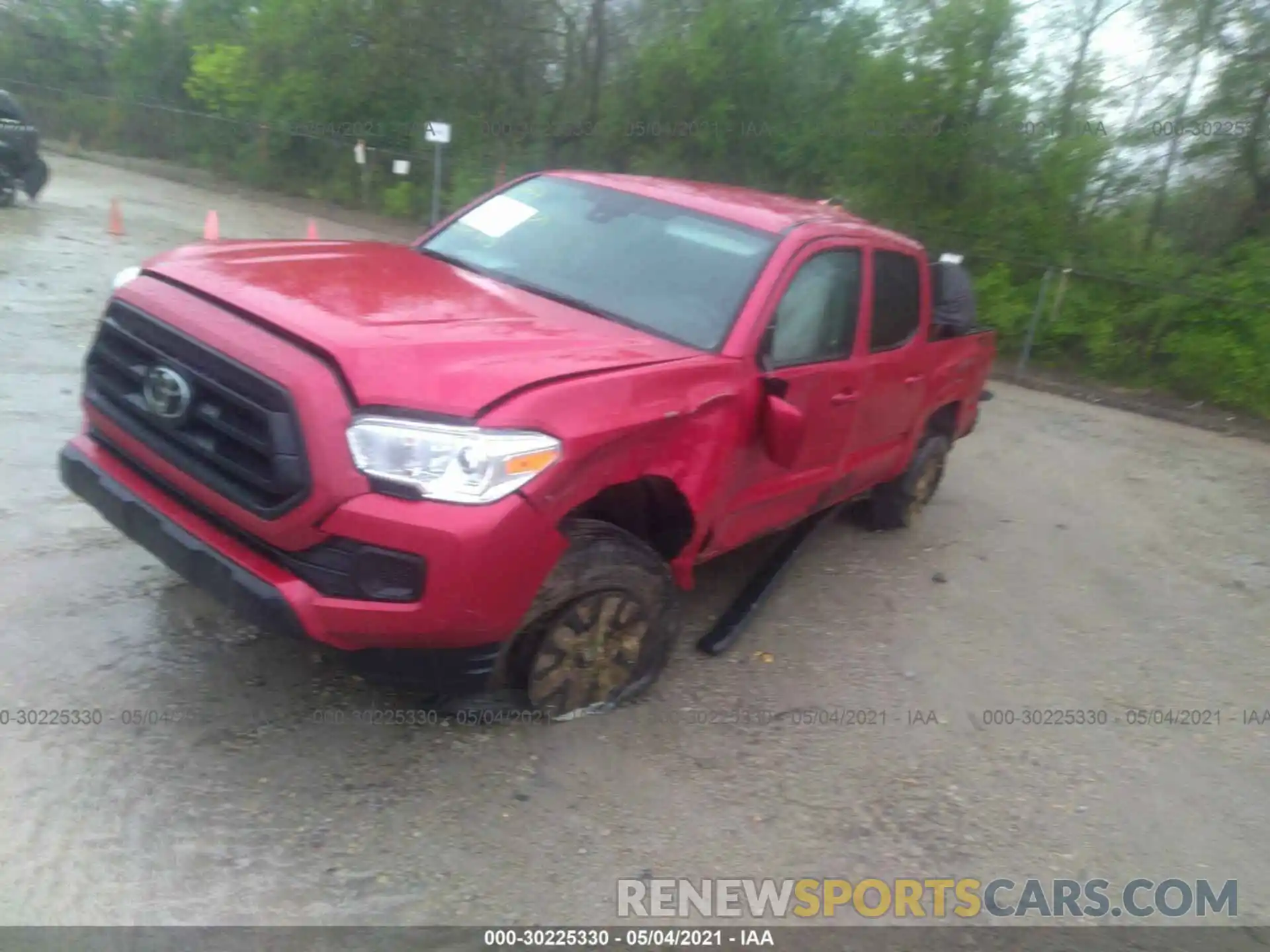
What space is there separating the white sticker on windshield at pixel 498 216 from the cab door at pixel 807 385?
1265 mm

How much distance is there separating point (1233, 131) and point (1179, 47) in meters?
1.32

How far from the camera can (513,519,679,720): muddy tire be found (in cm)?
368

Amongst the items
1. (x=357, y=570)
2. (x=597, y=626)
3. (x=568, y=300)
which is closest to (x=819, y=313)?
(x=568, y=300)

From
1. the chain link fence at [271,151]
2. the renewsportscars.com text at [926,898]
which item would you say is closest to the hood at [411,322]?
the renewsportscars.com text at [926,898]

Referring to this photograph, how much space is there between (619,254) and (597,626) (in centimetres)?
165

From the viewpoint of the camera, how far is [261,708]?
3.88 m

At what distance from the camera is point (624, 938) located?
3.15 meters

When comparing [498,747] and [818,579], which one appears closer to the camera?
[498,747]

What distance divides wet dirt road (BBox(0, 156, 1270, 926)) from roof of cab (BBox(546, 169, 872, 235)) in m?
1.81

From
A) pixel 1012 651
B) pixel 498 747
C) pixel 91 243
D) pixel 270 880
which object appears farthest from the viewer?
pixel 91 243

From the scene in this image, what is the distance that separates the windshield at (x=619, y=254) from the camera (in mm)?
4449

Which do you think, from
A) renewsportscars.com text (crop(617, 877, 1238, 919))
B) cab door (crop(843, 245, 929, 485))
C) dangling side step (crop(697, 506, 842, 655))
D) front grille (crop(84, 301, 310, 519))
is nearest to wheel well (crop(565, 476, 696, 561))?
dangling side step (crop(697, 506, 842, 655))

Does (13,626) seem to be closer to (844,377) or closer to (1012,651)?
(844,377)

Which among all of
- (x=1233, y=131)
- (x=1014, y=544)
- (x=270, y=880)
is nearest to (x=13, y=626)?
(x=270, y=880)
